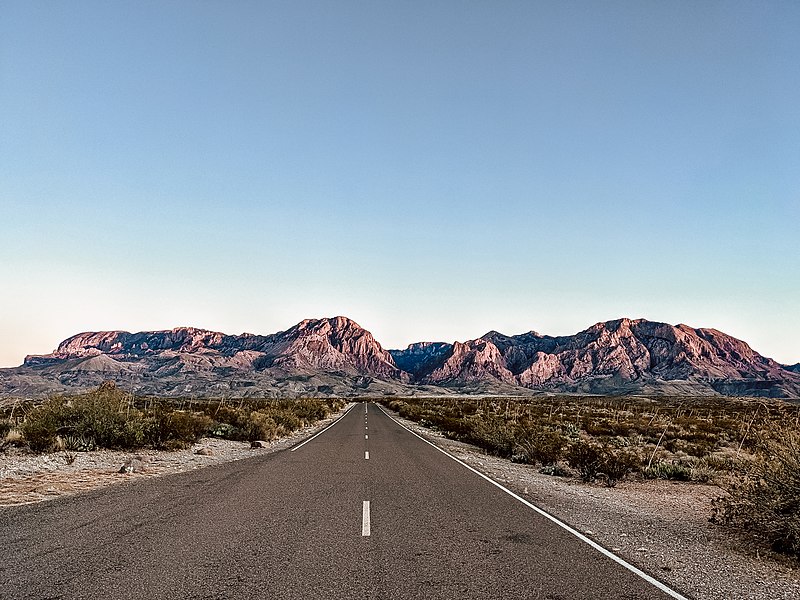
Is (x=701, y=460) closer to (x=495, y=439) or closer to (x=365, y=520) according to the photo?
(x=495, y=439)

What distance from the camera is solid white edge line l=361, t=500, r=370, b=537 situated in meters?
8.57

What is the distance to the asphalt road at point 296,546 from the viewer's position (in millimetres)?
5984

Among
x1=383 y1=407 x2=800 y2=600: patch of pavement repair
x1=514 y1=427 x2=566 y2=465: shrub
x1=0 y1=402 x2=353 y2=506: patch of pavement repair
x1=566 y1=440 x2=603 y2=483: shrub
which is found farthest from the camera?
x1=514 y1=427 x2=566 y2=465: shrub

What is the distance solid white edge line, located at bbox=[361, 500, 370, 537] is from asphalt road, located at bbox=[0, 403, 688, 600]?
0.06 feet

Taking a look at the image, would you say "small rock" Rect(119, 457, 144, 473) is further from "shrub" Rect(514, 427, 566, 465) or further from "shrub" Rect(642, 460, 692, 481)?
"shrub" Rect(642, 460, 692, 481)

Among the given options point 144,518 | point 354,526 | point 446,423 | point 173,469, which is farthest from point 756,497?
point 446,423

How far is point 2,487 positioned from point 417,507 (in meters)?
8.80

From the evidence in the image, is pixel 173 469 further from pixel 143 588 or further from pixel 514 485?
pixel 143 588

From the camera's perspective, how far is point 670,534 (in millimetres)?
9500

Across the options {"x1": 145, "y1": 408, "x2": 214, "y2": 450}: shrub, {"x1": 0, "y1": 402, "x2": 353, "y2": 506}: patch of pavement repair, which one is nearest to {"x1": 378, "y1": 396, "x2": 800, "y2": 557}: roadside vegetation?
{"x1": 0, "y1": 402, "x2": 353, "y2": 506}: patch of pavement repair

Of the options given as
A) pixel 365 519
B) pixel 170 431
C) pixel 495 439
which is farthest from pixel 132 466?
pixel 495 439

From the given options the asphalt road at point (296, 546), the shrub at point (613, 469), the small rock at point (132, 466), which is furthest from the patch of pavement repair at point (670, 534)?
the small rock at point (132, 466)

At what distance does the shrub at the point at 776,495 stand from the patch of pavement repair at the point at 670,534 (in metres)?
0.36

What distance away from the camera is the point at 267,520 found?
923cm
